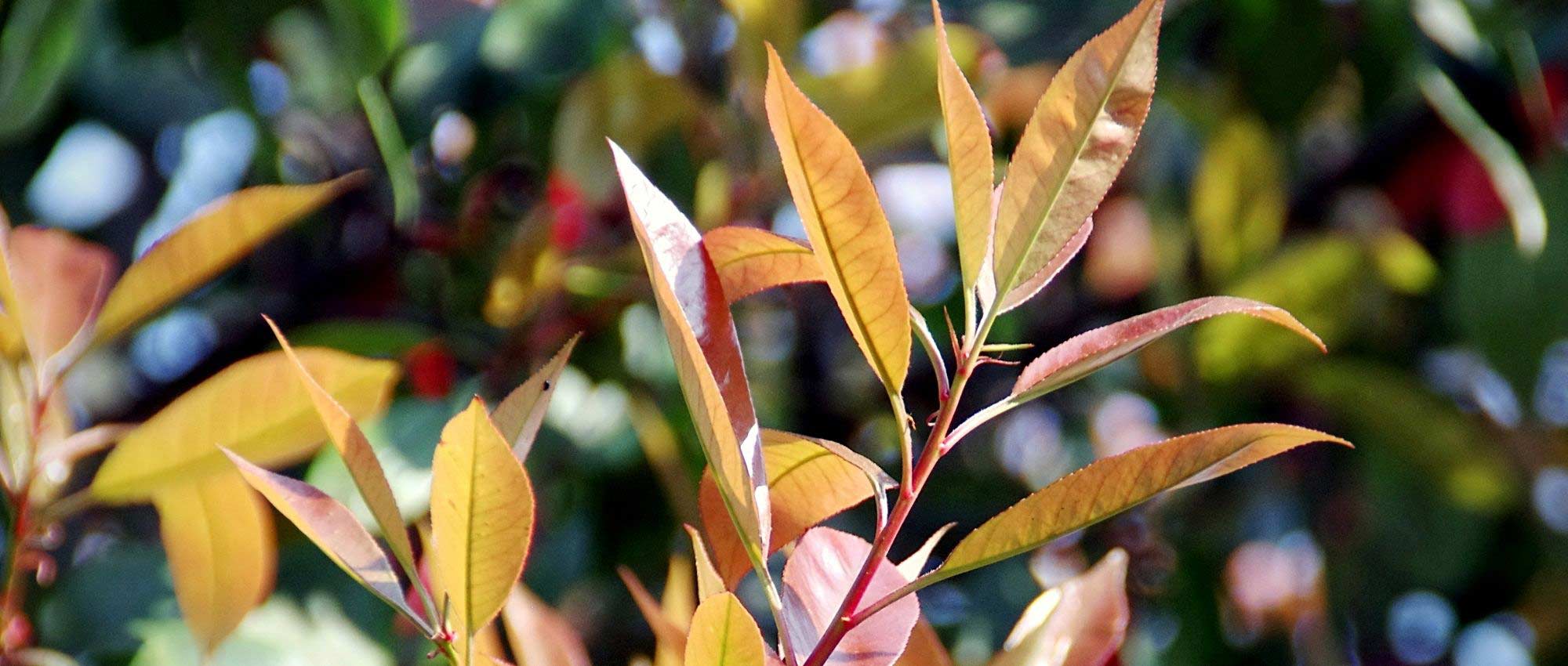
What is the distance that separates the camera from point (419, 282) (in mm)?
1054

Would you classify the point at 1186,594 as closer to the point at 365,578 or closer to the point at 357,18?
the point at 357,18

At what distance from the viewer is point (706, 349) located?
0.96 feet

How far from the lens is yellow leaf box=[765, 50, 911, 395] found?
0.27m

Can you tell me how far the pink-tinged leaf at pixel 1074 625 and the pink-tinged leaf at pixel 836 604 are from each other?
40 millimetres

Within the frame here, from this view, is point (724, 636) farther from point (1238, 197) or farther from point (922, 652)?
point (1238, 197)

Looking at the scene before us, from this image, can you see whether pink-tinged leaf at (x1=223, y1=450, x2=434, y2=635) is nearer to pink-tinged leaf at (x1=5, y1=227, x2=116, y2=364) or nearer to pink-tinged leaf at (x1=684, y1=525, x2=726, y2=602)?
pink-tinged leaf at (x1=684, y1=525, x2=726, y2=602)

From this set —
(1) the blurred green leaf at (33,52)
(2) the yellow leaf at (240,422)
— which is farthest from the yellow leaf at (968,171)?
(1) the blurred green leaf at (33,52)

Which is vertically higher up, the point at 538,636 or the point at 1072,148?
the point at 1072,148

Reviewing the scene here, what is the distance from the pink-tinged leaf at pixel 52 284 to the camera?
0.44 meters

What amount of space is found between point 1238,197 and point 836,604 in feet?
2.64

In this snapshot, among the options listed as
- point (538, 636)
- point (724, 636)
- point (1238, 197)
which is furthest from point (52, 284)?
point (1238, 197)

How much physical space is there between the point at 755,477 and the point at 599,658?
31.7 inches

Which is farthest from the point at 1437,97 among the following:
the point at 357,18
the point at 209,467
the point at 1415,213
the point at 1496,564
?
the point at 209,467

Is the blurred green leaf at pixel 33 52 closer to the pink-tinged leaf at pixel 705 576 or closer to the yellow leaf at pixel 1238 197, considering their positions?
the pink-tinged leaf at pixel 705 576
